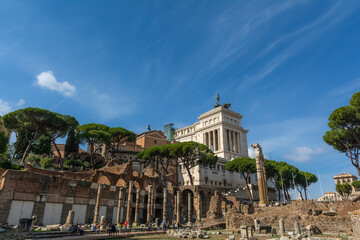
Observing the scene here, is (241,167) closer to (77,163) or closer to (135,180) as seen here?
(135,180)

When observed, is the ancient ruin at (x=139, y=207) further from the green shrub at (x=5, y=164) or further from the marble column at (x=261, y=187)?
the green shrub at (x=5, y=164)

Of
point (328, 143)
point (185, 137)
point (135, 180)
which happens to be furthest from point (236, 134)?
point (135, 180)

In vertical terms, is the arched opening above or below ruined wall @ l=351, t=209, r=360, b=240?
above

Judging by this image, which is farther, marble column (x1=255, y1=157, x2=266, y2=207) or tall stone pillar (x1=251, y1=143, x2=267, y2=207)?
tall stone pillar (x1=251, y1=143, x2=267, y2=207)

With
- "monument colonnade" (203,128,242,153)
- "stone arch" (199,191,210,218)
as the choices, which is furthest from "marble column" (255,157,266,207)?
"monument colonnade" (203,128,242,153)

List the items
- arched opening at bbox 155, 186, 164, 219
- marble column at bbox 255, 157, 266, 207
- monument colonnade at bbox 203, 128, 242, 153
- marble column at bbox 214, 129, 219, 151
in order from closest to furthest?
marble column at bbox 255, 157, 266, 207 → arched opening at bbox 155, 186, 164, 219 → monument colonnade at bbox 203, 128, 242, 153 → marble column at bbox 214, 129, 219, 151

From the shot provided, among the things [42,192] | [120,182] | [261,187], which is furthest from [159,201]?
[42,192]

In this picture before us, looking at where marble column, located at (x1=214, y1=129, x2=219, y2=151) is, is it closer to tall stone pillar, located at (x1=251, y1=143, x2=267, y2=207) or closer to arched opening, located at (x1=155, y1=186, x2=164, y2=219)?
tall stone pillar, located at (x1=251, y1=143, x2=267, y2=207)

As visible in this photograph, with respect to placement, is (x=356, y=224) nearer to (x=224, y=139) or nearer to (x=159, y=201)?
(x=159, y=201)

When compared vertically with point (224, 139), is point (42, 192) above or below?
below

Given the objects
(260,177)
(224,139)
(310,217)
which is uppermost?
(224,139)

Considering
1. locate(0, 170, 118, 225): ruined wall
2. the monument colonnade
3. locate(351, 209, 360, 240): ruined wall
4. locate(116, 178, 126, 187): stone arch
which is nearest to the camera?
locate(351, 209, 360, 240): ruined wall

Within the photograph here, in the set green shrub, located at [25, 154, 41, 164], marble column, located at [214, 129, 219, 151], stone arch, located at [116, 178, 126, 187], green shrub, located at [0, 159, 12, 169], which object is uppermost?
marble column, located at [214, 129, 219, 151]

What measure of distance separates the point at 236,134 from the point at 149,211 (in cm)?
4925
